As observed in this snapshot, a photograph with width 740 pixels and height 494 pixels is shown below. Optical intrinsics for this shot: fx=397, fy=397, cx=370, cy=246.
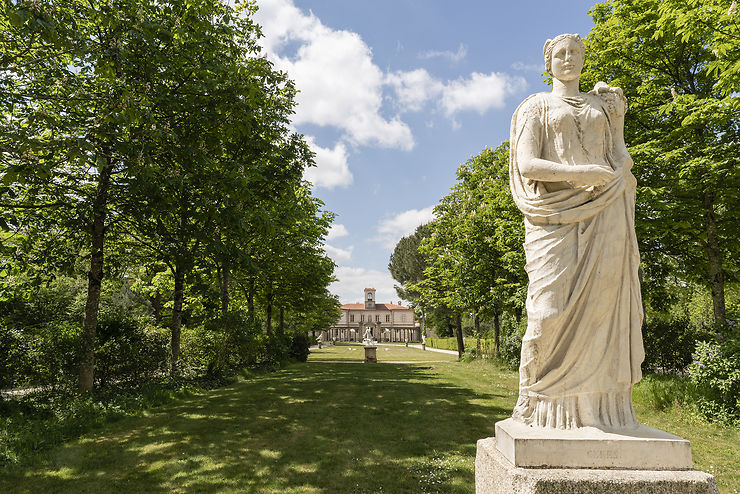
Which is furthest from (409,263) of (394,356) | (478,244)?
(478,244)

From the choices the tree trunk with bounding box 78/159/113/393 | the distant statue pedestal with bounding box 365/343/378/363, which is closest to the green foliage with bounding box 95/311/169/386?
the tree trunk with bounding box 78/159/113/393

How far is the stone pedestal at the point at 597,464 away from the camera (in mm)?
2348

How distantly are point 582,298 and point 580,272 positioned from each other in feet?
0.62

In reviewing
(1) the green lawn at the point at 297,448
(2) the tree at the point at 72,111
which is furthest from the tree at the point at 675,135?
(2) the tree at the point at 72,111

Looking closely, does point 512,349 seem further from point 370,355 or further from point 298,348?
point 298,348

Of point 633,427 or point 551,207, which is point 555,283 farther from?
point 633,427

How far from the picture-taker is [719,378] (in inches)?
320

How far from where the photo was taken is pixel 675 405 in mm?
8773

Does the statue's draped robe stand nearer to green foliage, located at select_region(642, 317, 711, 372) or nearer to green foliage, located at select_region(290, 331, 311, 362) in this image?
green foliage, located at select_region(642, 317, 711, 372)

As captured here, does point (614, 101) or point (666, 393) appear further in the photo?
point (666, 393)

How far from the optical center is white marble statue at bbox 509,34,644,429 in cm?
281

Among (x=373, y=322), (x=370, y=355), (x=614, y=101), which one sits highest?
(x=614, y=101)

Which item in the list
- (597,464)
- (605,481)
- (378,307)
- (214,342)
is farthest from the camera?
(378,307)

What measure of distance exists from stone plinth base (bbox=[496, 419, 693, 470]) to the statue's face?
2.70 meters
